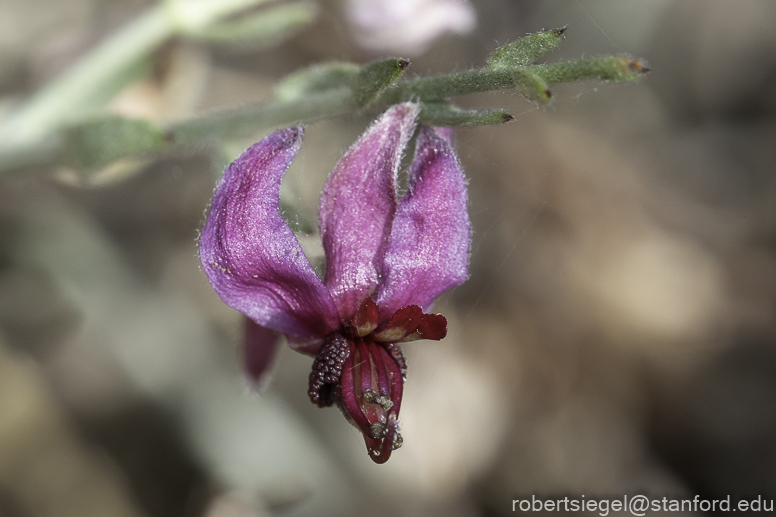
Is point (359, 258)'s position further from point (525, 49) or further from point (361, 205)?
point (525, 49)

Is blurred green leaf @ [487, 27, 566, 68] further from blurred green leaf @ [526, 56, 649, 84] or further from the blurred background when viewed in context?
the blurred background

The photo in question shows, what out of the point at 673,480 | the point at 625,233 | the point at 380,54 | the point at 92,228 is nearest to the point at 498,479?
the point at 673,480

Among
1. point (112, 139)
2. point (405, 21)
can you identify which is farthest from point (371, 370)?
point (405, 21)

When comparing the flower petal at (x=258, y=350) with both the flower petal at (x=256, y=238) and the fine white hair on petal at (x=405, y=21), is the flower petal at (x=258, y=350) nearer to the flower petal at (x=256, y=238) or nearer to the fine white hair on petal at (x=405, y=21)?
the flower petal at (x=256, y=238)

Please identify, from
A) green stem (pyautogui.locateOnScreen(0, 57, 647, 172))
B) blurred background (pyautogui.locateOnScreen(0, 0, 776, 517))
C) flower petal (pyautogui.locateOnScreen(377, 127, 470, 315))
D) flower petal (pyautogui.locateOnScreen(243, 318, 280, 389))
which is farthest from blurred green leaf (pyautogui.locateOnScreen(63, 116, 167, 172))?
blurred background (pyautogui.locateOnScreen(0, 0, 776, 517))

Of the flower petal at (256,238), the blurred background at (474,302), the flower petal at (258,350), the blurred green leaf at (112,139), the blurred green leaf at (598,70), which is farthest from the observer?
the blurred background at (474,302)

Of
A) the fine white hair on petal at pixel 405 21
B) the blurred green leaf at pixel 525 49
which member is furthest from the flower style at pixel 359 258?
the fine white hair on petal at pixel 405 21
